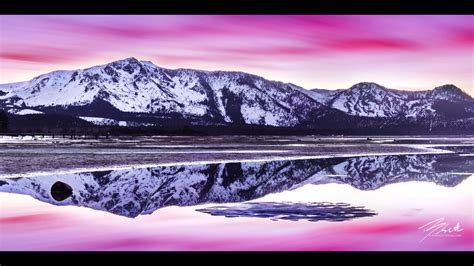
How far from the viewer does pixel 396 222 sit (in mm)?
7199

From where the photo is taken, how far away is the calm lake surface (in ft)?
21.6

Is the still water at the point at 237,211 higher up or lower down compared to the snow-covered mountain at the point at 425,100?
lower down

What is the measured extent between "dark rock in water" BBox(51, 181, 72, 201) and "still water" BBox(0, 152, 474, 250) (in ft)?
0.04

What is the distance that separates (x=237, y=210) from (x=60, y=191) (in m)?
2.53

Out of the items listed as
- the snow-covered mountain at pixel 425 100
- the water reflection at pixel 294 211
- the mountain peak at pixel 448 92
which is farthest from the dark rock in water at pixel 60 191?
the mountain peak at pixel 448 92

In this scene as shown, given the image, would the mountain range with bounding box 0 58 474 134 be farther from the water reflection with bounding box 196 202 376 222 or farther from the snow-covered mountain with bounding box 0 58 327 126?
the water reflection with bounding box 196 202 376 222

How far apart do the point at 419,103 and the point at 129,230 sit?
227 inches

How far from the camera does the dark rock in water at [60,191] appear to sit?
28.7 ft

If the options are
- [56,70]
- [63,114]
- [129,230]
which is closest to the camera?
[129,230]

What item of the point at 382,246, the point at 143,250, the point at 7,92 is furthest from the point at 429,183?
the point at 7,92

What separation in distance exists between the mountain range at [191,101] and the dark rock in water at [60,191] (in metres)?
1.26

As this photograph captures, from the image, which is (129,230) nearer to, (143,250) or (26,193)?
(143,250)

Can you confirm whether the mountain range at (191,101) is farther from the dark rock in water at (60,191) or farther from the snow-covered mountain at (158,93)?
the dark rock in water at (60,191)

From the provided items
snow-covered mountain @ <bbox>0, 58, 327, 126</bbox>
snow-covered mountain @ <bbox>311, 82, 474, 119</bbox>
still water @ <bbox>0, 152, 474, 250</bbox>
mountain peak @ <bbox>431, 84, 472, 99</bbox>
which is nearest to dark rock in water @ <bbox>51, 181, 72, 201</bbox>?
still water @ <bbox>0, 152, 474, 250</bbox>
